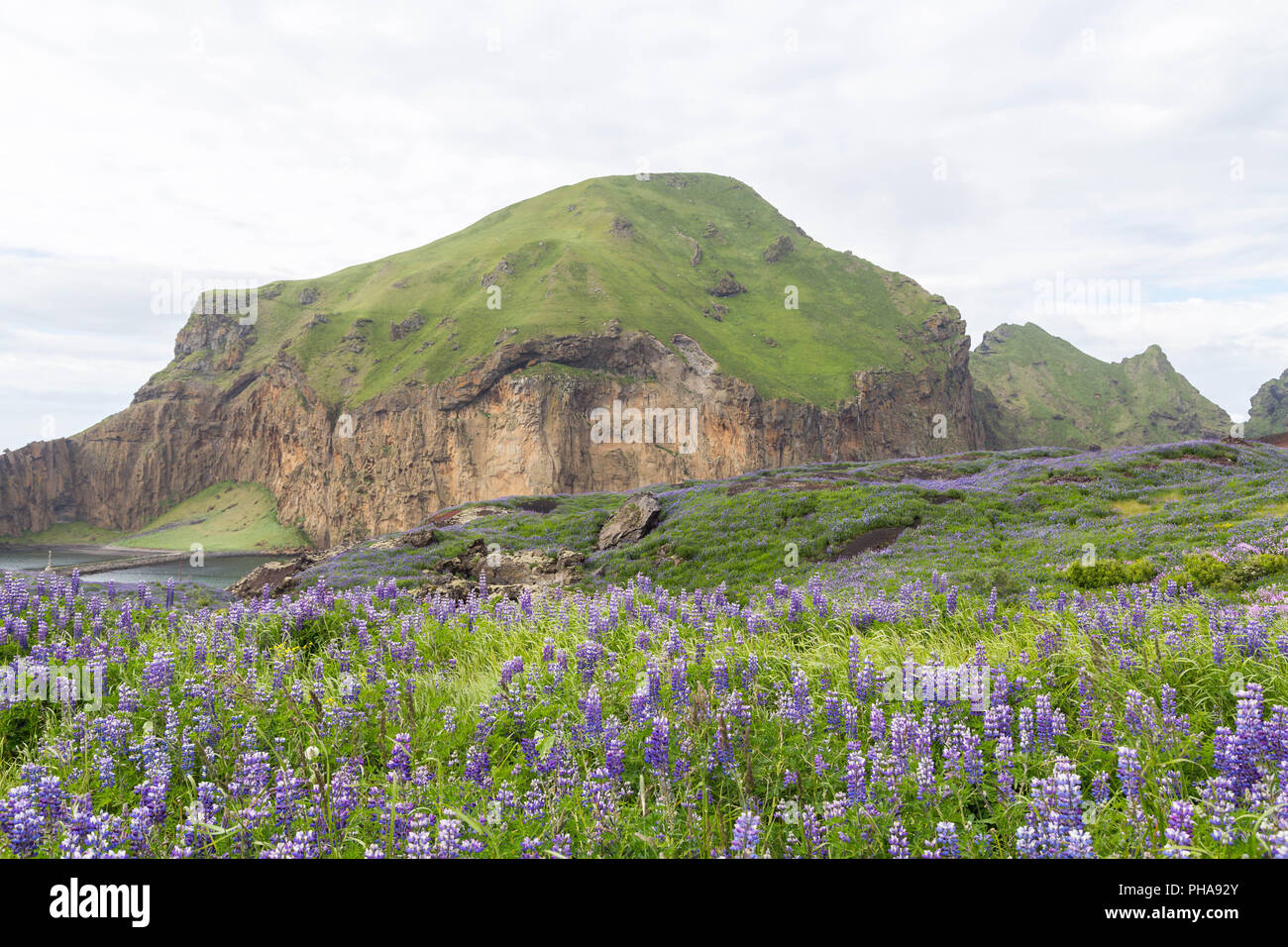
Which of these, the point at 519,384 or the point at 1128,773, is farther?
the point at 519,384

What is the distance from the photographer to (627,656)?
7809 mm

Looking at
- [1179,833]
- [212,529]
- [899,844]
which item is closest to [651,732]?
[899,844]

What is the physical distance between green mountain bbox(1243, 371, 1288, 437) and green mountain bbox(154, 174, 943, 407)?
98597mm

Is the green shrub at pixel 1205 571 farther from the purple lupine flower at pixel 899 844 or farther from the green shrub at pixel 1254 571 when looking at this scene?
the purple lupine flower at pixel 899 844

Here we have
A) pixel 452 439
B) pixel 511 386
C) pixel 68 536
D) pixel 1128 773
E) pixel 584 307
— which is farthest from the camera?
pixel 68 536

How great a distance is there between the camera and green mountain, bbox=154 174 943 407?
126875mm

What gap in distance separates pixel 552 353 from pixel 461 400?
1763 cm

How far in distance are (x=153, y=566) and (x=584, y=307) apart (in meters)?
82.7

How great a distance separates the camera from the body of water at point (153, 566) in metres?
85.7

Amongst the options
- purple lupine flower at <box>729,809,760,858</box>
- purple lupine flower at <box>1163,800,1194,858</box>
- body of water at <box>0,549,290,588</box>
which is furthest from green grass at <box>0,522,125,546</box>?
purple lupine flower at <box>1163,800,1194,858</box>

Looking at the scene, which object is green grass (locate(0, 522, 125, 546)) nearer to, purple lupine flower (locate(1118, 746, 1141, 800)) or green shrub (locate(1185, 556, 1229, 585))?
green shrub (locate(1185, 556, 1229, 585))

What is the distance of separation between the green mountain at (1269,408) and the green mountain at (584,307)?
98597 mm

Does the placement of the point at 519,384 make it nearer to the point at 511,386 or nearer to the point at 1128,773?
the point at 511,386

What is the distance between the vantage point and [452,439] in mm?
112625
